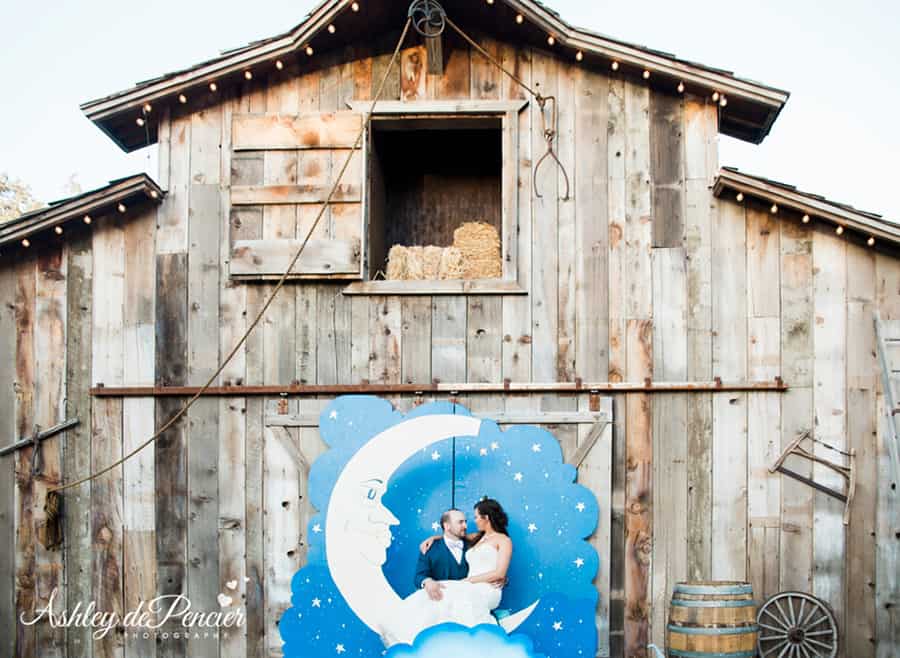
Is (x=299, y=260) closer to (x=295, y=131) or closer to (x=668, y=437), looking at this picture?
(x=295, y=131)

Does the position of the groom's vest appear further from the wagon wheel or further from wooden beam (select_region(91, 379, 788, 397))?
the wagon wheel

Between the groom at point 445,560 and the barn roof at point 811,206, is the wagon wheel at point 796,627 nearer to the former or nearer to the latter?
the groom at point 445,560

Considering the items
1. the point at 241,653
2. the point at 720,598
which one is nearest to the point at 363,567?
the point at 241,653

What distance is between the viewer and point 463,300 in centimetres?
875

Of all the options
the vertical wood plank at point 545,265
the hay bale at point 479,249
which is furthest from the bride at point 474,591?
the hay bale at point 479,249

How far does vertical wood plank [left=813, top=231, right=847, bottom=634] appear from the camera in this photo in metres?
8.39

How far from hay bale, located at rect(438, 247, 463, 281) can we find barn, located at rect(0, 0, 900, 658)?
0.85 feet

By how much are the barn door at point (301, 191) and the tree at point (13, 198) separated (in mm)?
25571

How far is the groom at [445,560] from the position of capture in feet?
27.2

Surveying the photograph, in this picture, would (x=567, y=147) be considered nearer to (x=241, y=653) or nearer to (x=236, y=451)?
(x=236, y=451)

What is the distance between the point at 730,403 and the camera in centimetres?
857

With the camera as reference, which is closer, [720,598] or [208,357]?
[720,598]

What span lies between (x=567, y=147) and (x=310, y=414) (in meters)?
2.94

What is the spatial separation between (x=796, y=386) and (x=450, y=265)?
2935mm
